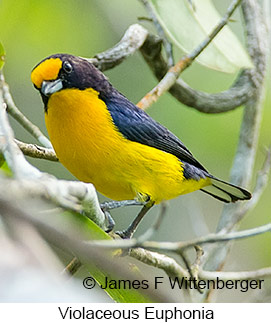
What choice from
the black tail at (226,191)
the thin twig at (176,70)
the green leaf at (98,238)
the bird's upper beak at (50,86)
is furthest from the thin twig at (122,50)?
the green leaf at (98,238)

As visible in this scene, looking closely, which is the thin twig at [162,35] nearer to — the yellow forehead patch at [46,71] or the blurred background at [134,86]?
the blurred background at [134,86]

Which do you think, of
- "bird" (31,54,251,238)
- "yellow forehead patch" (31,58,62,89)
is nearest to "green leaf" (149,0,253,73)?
"bird" (31,54,251,238)

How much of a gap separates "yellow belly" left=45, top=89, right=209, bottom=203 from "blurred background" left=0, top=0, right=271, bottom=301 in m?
0.76

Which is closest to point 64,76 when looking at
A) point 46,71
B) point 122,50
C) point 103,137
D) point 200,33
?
point 46,71

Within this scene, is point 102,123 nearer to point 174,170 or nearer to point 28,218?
point 174,170

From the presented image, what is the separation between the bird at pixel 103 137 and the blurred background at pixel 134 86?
64 centimetres

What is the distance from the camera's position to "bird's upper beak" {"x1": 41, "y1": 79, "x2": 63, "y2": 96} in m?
2.96

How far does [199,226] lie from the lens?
164 inches

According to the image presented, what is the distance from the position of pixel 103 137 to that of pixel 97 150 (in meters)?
0.11

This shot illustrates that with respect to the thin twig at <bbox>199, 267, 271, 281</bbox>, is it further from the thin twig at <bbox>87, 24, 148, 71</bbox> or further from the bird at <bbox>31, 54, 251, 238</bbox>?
the thin twig at <bbox>87, 24, 148, 71</bbox>

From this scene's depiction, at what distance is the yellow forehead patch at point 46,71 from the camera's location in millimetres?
2939
